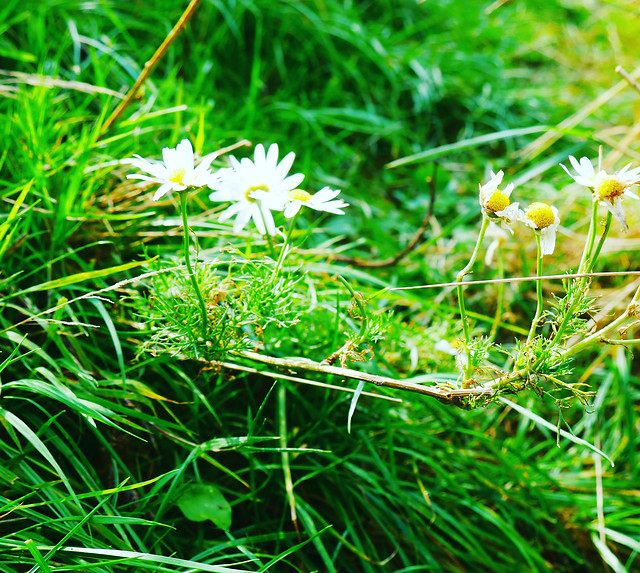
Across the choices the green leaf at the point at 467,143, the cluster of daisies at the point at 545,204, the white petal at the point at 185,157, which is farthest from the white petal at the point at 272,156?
the green leaf at the point at 467,143

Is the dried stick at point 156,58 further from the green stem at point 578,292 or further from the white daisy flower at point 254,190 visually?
the green stem at point 578,292

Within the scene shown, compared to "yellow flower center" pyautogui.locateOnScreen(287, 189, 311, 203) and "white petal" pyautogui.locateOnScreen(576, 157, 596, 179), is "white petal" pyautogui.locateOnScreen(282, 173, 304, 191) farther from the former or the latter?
"white petal" pyautogui.locateOnScreen(576, 157, 596, 179)

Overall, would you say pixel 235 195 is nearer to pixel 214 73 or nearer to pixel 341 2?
pixel 214 73

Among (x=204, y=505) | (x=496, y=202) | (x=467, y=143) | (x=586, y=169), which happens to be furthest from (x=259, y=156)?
(x=467, y=143)

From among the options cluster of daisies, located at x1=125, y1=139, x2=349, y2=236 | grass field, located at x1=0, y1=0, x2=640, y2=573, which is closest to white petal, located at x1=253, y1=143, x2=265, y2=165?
cluster of daisies, located at x1=125, y1=139, x2=349, y2=236

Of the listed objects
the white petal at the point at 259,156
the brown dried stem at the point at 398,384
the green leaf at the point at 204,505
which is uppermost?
the white petal at the point at 259,156

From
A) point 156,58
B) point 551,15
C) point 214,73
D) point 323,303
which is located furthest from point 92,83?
point 551,15
